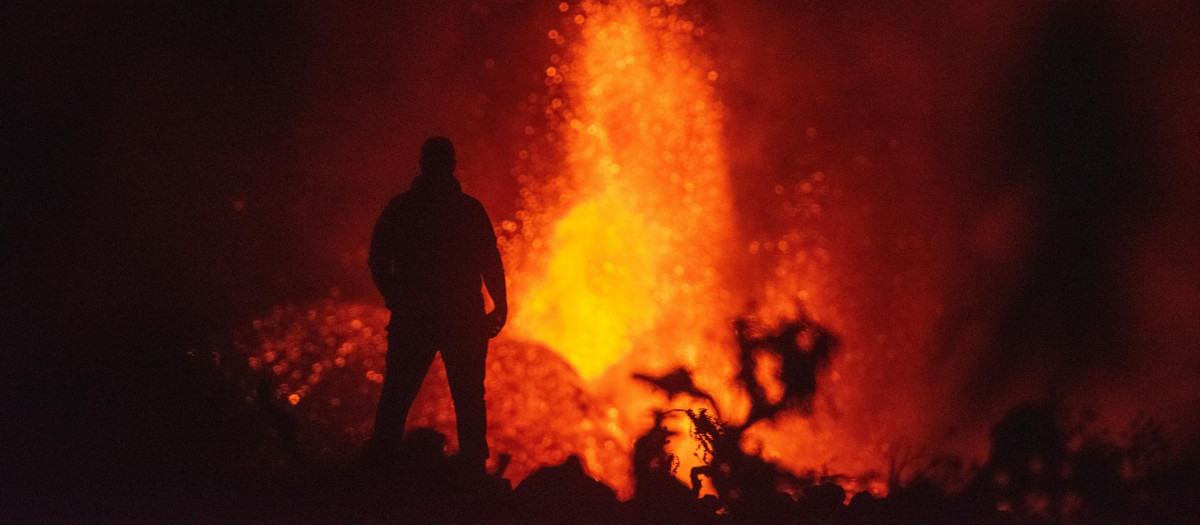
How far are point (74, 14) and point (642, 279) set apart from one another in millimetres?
4222

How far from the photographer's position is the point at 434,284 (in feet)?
12.8

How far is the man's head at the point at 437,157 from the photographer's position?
3879mm

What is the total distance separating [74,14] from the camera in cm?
603

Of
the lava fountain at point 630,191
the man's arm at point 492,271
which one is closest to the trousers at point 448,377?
the man's arm at point 492,271

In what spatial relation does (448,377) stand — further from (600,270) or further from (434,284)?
(600,270)

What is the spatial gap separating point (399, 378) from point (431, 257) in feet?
1.78

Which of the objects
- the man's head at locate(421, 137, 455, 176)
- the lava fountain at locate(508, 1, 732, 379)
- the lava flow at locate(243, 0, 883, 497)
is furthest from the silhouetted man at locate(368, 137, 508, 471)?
the lava fountain at locate(508, 1, 732, 379)

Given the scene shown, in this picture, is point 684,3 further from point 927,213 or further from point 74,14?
point 74,14

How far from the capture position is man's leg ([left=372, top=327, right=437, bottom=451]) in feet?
12.9

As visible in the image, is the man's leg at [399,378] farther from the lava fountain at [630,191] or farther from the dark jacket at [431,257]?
the lava fountain at [630,191]

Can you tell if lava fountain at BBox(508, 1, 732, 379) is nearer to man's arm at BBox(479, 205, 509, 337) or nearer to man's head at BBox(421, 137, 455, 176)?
man's arm at BBox(479, 205, 509, 337)

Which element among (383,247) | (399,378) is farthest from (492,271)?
(399,378)

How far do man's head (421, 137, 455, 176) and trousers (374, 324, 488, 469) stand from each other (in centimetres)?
68

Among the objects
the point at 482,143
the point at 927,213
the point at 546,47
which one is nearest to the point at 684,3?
the point at 546,47
